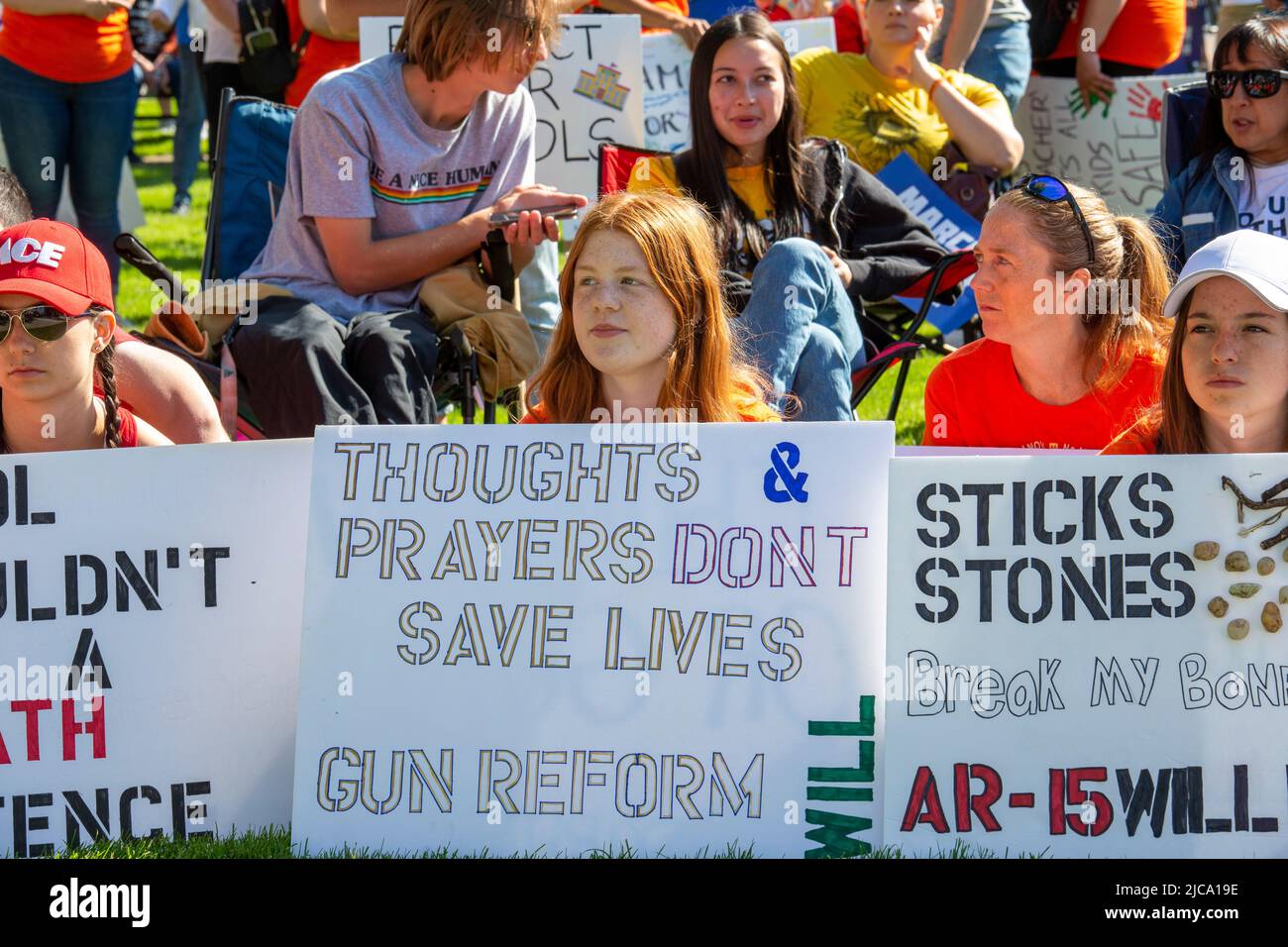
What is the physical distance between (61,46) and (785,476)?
16.9 ft

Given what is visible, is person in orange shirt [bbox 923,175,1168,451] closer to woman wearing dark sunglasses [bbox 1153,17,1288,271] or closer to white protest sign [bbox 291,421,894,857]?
white protest sign [bbox 291,421,894,857]

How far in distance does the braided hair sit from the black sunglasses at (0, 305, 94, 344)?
4.2 inches

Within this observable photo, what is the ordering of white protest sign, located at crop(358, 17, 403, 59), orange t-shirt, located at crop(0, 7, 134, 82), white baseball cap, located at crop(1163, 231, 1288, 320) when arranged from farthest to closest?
orange t-shirt, located at crop(0, 7, 134, 82) → white protest sign, located at crop(358, 17, 403, 59) → white baseball cap, located at crop(1163, 231, 1288, 320)

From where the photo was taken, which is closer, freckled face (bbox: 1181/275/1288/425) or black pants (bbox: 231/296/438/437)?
freckled face (bbox: 1181/275/1288/425)

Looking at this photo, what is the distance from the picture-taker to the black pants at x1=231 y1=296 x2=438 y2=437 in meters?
4.46

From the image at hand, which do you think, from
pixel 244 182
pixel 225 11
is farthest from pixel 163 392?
pixel 225 11

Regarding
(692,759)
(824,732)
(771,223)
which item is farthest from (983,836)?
(771,223)

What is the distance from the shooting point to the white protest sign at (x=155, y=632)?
327cm

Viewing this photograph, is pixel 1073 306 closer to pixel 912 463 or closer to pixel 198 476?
pixel 912 463

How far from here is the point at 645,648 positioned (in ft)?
10.3

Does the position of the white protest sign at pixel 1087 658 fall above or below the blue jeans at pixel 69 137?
below

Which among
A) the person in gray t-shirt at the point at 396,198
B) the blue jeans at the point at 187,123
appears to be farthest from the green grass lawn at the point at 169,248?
the person in gray t-shirt at the point at 396,198

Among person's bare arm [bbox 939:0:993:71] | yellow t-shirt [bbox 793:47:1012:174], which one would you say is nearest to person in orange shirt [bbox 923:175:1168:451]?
yellow t-shirt [bbox 793:47:1012:174]

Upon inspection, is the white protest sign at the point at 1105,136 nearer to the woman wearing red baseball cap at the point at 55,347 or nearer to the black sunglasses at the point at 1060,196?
the black sunglasses at the point at 1060,196
